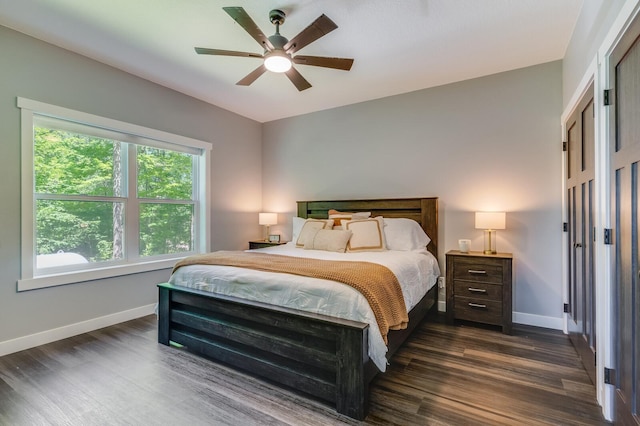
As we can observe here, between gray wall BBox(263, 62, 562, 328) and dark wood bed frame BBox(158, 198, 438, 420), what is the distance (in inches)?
52.6

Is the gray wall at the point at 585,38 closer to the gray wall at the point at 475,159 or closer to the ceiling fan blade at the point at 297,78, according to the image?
the gray wall at the point at 475,159

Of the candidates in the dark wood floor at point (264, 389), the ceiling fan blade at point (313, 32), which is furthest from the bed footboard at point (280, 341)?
the ceiling fan blade at point (313, 32)

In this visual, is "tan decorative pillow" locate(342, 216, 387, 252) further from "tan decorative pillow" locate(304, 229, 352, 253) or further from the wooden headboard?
the wooden headboard

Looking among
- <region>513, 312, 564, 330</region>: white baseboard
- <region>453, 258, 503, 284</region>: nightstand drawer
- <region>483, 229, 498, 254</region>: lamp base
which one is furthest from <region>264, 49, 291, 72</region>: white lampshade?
<region>513, 312, 564, 330</region>: white baseboard

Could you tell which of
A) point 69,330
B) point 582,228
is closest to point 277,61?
point 582,228

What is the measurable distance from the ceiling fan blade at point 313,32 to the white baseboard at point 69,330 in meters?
3.21

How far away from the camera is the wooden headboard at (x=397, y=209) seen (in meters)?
3.59

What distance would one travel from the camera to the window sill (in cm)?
268

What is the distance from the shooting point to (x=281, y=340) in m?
2.00

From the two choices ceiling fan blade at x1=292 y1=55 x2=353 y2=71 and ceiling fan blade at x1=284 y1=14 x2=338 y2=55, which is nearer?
ceiling fan blade at x1=284 y1=14 x2=338 y2=55

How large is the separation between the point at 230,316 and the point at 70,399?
1060 mm

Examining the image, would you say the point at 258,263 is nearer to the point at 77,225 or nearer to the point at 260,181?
the point at 77,225

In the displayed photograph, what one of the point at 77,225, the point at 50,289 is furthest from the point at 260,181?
the point at 50,289

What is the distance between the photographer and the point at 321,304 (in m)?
1.93
